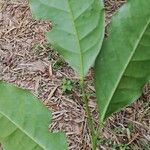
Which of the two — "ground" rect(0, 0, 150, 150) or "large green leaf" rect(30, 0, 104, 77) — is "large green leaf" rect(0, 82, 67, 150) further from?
"ground" rect(0, 0, 150, 150)

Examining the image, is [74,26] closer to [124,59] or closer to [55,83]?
[124,59]

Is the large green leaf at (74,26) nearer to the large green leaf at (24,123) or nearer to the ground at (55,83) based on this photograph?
the large green leaf at (24,123)

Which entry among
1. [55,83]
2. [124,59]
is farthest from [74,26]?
[55,83]

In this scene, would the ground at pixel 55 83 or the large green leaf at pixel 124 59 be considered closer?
the large green leaf at pixel 124 59

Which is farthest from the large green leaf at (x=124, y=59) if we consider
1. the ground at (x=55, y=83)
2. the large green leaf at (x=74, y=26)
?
the ground at (x=55, y=83)

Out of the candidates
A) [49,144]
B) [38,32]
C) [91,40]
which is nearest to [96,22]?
[91,40]

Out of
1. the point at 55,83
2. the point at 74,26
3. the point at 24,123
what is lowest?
the point at 55,83
